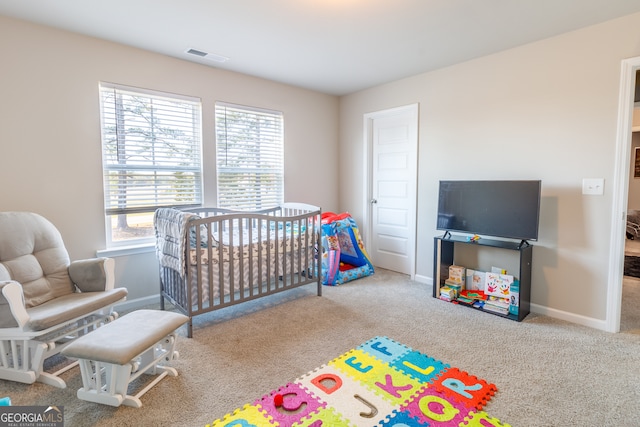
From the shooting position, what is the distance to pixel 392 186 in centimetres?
419

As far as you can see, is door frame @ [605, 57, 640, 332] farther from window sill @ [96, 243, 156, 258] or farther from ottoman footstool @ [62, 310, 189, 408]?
window sill @ [96, 243, 156, 258]

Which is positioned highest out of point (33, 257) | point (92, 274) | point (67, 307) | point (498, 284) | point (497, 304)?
point (33, 257)

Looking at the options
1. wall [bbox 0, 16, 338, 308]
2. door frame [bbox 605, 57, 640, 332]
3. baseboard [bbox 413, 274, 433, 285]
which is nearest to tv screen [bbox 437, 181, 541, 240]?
door frame [bbox 605, 57, 640, 332]

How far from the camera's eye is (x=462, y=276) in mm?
3344

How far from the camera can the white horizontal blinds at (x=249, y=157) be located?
11.8 ft

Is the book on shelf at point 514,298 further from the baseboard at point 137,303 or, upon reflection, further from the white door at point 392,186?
the baseboard at point 137,303

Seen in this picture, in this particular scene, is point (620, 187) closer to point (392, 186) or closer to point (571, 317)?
point (571, 317)

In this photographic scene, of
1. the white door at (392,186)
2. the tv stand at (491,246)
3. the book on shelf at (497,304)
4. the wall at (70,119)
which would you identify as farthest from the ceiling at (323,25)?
the book on shelf at (497,304)

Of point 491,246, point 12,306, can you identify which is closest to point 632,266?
point 491,246

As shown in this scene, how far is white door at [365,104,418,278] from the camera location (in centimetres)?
393

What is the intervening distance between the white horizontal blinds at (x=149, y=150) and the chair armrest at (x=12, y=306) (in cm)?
121

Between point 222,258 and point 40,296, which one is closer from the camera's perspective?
point 40,296

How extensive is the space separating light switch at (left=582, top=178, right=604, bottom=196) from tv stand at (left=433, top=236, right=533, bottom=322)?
614mm

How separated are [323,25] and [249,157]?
1755 mm
